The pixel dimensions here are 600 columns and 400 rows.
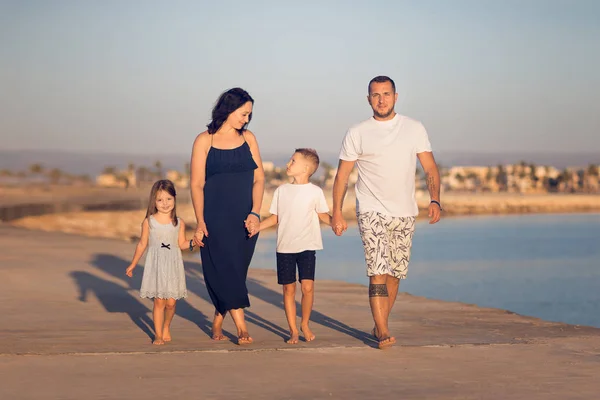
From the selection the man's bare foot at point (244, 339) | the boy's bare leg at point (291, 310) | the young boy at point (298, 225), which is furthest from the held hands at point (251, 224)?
the man's bare foot at point (244, 339)

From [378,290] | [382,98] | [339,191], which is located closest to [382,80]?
[382,98]

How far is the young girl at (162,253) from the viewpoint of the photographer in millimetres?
8273

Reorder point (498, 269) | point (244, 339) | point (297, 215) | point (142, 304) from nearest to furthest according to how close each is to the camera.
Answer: point (244, 339)
point (297, 215)
point (142, 304)
point (498, 269)

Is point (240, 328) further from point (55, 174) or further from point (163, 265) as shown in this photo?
point (55, 174)

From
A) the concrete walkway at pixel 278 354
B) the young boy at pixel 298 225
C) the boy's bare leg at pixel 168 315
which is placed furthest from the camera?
the young boy at pixel 298 225

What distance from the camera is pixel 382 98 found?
8.09 meters

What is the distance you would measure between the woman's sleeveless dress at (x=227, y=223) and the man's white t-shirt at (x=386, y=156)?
0.81 meters

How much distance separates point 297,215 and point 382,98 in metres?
1.16

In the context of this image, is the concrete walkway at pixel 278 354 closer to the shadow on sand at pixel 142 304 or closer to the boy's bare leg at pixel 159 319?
the shadow on sand at pixel 142 304

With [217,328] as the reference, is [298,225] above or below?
above

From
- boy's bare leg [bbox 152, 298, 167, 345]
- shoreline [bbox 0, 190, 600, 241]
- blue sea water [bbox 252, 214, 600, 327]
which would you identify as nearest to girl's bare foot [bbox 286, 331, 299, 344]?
boy's bare leg [bbox 152, 298, 167, 345]

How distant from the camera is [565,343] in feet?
28.0

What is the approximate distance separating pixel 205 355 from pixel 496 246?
37.4 metres

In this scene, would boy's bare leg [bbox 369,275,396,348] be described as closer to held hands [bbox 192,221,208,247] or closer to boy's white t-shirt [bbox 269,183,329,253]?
boy's white t-shirt [bbox 269,183,329,253]
